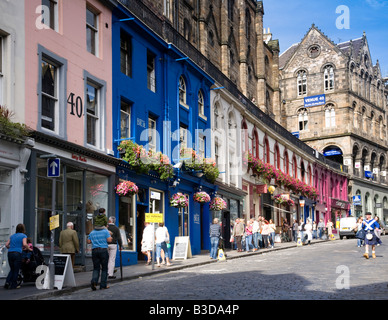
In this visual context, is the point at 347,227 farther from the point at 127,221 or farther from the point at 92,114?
the point at 92,114

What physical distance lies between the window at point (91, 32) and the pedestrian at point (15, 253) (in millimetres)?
8111

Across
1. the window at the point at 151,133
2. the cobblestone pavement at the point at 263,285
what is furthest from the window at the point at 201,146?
the cobblestone pavement at the point at 263,285

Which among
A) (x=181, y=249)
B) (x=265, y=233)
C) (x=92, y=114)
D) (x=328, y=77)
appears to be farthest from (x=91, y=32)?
(x=328, y=77)

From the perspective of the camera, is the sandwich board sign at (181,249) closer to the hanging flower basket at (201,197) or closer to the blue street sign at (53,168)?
the hanging flower basket at (201,197)

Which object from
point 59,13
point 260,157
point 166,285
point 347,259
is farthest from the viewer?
point 260,157

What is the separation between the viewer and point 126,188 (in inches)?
830

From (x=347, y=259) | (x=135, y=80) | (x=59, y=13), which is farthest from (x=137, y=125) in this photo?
(x=347, y=259)

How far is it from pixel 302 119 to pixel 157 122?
49.8 metres

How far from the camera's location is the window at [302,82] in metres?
73.4

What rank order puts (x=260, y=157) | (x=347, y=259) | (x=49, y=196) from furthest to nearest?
(x=260, y=157)
(x=347, y=259)
(x=49, y=196)

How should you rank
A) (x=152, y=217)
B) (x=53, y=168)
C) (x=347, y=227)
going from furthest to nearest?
1. (x=347, y=227)
2. (x=152, y=217)
3. (x=53, y=168)

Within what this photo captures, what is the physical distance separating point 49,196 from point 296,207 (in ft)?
115
